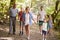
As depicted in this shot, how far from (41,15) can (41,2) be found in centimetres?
1747

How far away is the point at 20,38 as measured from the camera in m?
10.9

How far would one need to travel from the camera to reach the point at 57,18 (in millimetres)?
16906

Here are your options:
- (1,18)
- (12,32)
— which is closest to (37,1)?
(1,18)

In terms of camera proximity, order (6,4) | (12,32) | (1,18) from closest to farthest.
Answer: (12,32)
(1,18)
(6,4)

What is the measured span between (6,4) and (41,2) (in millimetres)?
10631

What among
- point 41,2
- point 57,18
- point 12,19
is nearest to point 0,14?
point 57,18

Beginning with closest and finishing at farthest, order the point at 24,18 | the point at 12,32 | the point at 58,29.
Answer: the point at 24,18 → the point at 12,32 → the point at 58,29

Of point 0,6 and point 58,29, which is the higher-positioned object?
point 0,6

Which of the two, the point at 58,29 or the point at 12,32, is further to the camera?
the point at 58,29

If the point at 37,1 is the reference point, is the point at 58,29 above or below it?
below

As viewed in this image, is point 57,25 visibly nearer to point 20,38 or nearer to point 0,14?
point 0,14

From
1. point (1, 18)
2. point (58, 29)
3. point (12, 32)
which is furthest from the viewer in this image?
point (1, 18)

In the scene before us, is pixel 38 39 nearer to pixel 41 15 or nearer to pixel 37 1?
pixel 41 15

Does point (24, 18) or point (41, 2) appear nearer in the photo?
point (24, 18)
